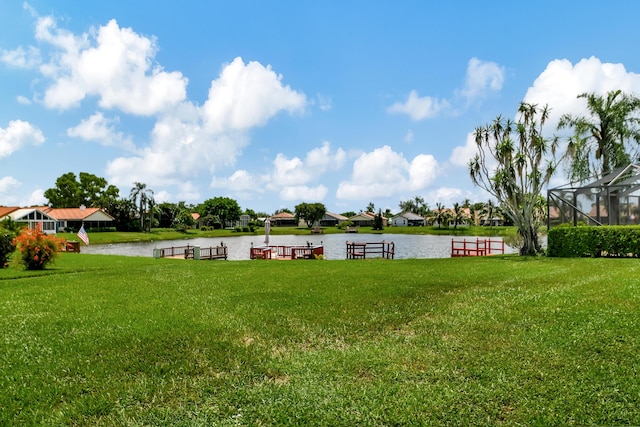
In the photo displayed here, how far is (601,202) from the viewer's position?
885 inches

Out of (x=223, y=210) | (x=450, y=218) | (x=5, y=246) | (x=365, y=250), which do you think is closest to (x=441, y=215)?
(x=450, y=218)

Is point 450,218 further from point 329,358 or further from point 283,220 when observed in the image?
point 329,358

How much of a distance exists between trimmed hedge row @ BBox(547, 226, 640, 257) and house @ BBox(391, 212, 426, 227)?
121498mm

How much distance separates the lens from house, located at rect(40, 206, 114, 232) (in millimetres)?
81613

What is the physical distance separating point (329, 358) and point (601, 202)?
22172 mm

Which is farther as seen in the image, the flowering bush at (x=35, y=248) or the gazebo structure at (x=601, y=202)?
the gazebo structure at (x=601, y=202)

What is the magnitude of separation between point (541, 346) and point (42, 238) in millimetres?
19504

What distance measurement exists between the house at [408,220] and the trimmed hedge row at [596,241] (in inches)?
4783

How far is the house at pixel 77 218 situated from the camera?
81613 mm

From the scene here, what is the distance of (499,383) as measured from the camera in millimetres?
5082

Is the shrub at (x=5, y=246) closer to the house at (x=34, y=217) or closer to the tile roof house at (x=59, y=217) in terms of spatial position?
the house at (x=34, y=217)

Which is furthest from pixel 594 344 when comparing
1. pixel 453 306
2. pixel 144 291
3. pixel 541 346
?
pixel 144 291

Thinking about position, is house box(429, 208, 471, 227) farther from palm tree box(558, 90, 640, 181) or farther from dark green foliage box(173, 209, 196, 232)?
palm tree box(558, 90, 640, 181)

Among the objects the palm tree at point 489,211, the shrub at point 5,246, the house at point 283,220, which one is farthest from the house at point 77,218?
the palm tree at point 489,211
